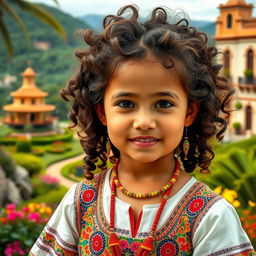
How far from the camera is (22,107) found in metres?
30.7

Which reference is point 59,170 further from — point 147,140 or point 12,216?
point 147,140

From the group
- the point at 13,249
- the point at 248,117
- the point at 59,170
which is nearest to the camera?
the point at 13,249

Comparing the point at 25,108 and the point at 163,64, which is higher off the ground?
the point at 25,108

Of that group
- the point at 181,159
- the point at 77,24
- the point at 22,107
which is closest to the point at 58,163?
the point at 22,107

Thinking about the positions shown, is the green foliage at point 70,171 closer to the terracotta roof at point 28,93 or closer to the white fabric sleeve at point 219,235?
the terracotta roof at point 28,93

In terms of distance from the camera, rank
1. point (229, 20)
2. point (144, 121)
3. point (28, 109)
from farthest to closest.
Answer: point (28, 109) → point (229, 20) → point (144, 121)

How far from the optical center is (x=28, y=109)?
3059cm

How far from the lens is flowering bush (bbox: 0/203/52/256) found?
5301mm

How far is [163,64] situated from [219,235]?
26.5 inches

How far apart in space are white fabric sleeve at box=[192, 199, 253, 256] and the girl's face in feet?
1.00

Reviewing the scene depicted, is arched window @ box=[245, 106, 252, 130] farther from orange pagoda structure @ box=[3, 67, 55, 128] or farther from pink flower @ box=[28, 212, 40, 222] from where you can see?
pink flower @ box=[28, 212, 40, 222]

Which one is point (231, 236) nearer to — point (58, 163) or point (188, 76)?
point (188, 76)

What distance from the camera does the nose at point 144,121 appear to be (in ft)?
5.89

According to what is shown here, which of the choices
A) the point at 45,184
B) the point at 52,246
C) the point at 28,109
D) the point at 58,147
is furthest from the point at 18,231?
the point at 28,109
